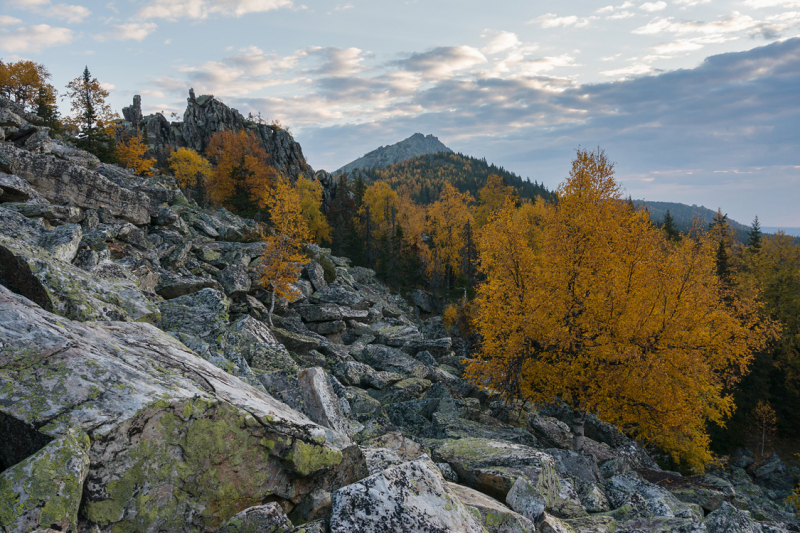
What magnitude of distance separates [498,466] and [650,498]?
4.58 meters

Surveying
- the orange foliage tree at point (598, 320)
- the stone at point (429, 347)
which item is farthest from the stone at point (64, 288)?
the stone at point (429, 347)

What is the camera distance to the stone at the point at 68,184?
1833 centimetres

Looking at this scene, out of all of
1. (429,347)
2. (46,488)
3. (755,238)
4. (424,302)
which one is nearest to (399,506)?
(46,488)

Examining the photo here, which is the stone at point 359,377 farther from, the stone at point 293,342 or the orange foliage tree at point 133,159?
the orange foliage tree at point 133,159

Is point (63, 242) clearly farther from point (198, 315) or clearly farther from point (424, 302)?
point (424, 302)

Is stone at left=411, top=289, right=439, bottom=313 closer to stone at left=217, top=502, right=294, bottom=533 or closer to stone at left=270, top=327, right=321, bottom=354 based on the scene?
stone at left=270, top=327, right=321, bottom=354

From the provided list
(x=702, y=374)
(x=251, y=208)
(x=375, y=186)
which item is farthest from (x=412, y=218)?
(x=702, y=374)

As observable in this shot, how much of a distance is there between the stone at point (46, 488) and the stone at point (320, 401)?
5707 mm

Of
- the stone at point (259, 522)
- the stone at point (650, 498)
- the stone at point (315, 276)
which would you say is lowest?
the stone at point (650, 498)

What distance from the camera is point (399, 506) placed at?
4766 mm

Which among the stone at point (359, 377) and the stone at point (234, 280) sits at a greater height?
the stone at point (234, 280)

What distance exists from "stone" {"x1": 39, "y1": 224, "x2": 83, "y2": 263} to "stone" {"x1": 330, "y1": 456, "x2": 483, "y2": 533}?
11375mm

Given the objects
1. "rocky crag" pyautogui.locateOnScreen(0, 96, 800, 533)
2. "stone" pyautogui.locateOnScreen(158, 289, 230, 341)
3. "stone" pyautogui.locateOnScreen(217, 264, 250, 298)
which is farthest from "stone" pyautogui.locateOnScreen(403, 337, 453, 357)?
"stone" pyautogui.locateOnScreen(158, 289, 230, 341)

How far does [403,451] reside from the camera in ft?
31.9
